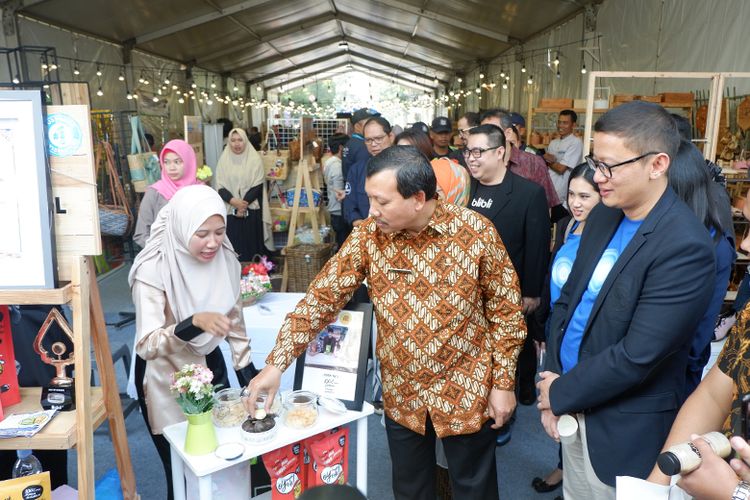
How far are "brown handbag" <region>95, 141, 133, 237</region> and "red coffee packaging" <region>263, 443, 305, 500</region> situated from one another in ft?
12.6

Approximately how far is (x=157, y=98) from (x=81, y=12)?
4140mm

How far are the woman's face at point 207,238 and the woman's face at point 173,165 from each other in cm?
187

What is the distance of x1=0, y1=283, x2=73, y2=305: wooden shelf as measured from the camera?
4.87 feet

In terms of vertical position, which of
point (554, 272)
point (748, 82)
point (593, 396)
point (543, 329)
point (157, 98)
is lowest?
point (543, 329)

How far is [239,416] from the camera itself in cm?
181

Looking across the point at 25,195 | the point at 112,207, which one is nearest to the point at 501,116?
the point at 25,195

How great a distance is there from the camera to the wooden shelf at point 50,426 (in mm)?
1507

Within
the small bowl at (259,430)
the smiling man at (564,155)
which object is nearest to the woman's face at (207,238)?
the small bowl at (259,430)

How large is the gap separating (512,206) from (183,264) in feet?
5.49

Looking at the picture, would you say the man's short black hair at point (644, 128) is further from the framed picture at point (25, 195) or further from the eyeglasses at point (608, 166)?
the framed picture at point (25, 195)

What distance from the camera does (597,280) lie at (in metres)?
1.59

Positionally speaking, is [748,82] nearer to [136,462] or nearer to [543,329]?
[543,329]

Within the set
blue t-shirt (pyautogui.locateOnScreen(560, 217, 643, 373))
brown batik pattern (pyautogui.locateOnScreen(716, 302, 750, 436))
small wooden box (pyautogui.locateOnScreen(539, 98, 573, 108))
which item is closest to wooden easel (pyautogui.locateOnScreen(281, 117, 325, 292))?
small wooden box (pyautogui.locateOnScreen(539, 98, 573, 108))

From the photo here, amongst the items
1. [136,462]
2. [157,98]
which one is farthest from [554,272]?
[157,98]
